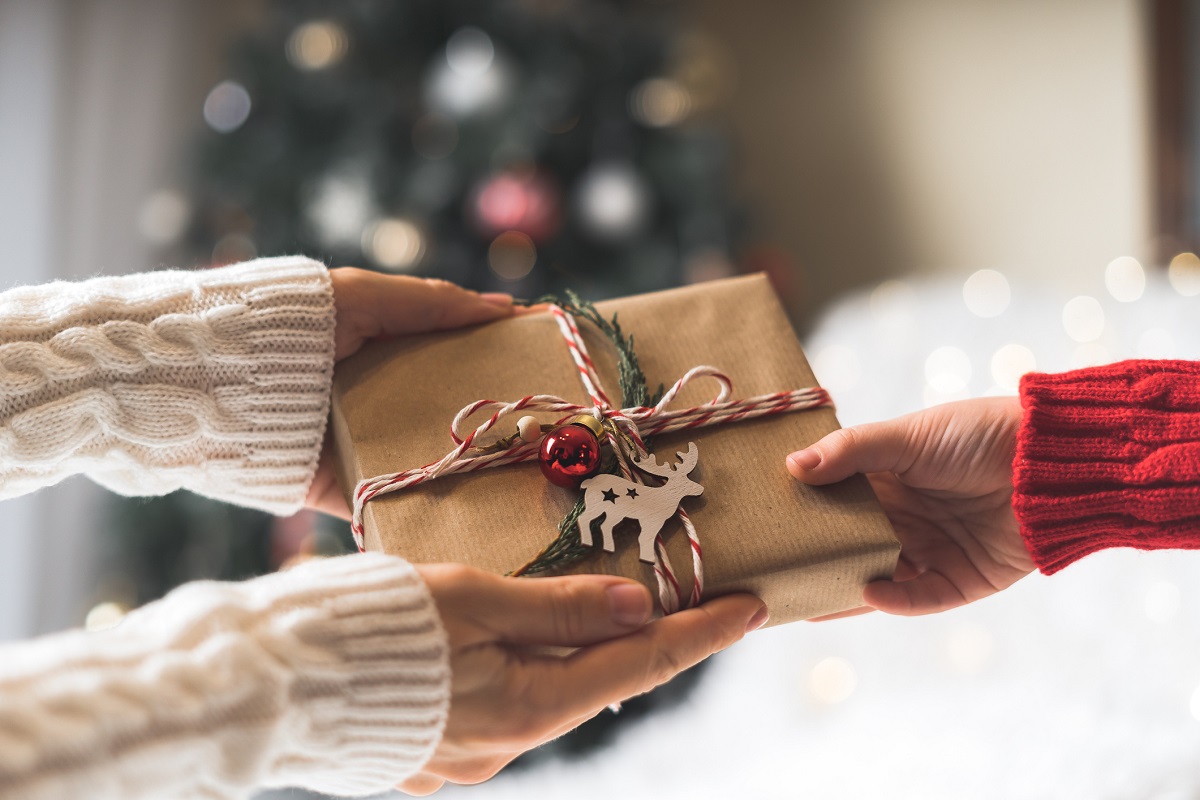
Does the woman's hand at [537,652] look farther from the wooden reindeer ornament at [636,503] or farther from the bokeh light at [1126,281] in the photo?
the bokeh light at [1126,281]

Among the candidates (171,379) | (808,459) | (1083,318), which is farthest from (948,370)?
(171,379)

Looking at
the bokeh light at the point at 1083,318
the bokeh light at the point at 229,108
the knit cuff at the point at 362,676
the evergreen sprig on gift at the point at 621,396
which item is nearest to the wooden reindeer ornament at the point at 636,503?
the evergreen sprig on gift at the point at 621,396

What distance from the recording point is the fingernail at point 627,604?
2.40ft

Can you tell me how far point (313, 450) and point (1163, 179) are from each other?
80.4 inches

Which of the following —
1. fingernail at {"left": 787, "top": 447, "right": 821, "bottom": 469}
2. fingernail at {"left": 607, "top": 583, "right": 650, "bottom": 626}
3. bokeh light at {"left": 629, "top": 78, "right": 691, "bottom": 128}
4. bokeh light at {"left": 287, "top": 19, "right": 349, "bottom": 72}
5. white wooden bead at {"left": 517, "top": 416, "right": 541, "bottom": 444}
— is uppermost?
bokeh light at {"left": 287, "top": 19, "right": 349, "bottom": 72}

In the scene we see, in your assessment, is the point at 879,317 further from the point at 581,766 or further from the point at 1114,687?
the point at 581,766

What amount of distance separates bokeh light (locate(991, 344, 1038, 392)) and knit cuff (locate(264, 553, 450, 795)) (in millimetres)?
1221

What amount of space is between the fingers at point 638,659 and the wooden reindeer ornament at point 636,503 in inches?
2.4

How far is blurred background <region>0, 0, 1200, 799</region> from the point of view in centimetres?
137

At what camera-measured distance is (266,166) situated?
1944mm

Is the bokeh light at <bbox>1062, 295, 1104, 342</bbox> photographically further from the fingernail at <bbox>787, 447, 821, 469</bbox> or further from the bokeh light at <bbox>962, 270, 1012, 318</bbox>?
the fingernail at <bbox>787, 447, 821, 469</bbox>

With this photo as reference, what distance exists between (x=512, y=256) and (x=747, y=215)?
627 millimetres

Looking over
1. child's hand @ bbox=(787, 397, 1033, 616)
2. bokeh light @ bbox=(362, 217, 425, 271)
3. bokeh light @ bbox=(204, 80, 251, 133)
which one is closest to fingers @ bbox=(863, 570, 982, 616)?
child's hand @ bbox=(787, 397, 1033, 616)

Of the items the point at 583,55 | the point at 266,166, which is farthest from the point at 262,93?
the point at 583,55
